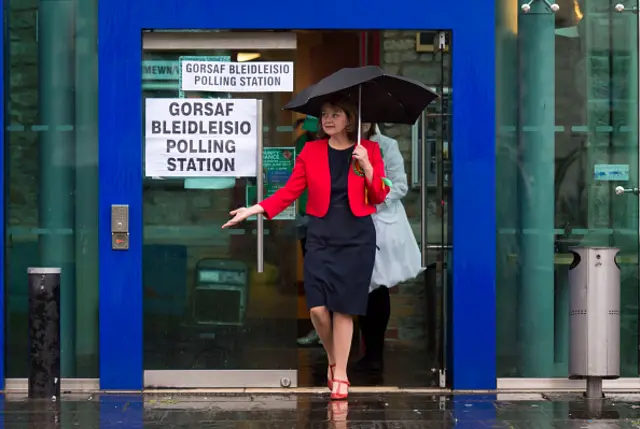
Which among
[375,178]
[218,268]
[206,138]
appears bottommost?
[218,268]

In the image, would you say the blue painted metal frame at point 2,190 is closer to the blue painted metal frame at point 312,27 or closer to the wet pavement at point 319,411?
the wet pavement at point 319,411

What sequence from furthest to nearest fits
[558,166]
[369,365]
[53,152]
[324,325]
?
[369,365] → [558,166] → [53,152] → [324,325]

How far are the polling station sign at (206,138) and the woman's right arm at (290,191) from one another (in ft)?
1.70

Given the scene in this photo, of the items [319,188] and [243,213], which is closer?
[243,213]

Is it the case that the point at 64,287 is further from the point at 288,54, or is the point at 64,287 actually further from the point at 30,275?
the point at 288,54

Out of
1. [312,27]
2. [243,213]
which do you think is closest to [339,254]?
[243,213]

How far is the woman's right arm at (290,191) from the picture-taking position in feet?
26.2

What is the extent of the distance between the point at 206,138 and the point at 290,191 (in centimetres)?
85

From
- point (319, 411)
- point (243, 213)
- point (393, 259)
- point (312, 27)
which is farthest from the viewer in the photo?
point (393, 259)

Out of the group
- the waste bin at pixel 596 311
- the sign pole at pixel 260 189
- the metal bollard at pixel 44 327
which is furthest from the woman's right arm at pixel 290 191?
the waste bin at pixel 596 311

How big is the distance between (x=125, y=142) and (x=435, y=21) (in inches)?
90.4

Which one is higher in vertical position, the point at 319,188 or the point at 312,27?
the point at 312,27

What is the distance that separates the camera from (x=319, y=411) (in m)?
7.74

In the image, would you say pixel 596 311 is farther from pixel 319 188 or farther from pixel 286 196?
pixel 286 196
